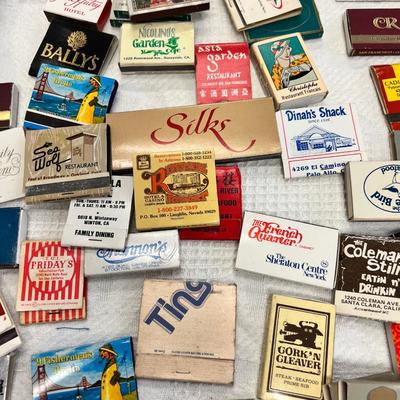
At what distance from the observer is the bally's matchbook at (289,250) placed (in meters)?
1.26

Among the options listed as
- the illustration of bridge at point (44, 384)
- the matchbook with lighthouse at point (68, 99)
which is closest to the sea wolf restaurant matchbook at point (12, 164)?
the matchbook with lighthouse at point (68, 99)

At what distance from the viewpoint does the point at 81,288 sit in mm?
1265

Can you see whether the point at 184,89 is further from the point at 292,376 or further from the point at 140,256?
the point at 292,376

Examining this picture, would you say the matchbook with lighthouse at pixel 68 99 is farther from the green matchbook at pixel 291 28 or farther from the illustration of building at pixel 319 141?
the illustration of building at pixel 319 141

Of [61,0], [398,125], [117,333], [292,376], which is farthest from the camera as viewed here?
[61,0]

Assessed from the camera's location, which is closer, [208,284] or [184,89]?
[208,284]

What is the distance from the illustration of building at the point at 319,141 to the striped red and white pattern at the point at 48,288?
2.64ft

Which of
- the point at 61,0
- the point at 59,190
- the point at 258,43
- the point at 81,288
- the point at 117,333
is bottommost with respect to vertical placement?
the point at 117,333

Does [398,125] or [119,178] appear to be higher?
[398,125]

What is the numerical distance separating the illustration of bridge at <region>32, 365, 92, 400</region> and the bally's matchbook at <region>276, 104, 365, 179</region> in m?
0.90

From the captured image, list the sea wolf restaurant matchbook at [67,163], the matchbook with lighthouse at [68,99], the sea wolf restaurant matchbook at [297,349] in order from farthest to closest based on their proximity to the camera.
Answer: the matchbook with lighthouse at [68,99], the sea wolf restaurant matchbook at [67,163], the sea wolf restaurant matchbook at [297,349]

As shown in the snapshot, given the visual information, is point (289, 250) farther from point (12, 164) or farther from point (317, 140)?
point (12, 164)

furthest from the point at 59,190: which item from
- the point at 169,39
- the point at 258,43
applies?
the point at 258,43

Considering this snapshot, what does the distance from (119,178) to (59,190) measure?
0.19 metres
